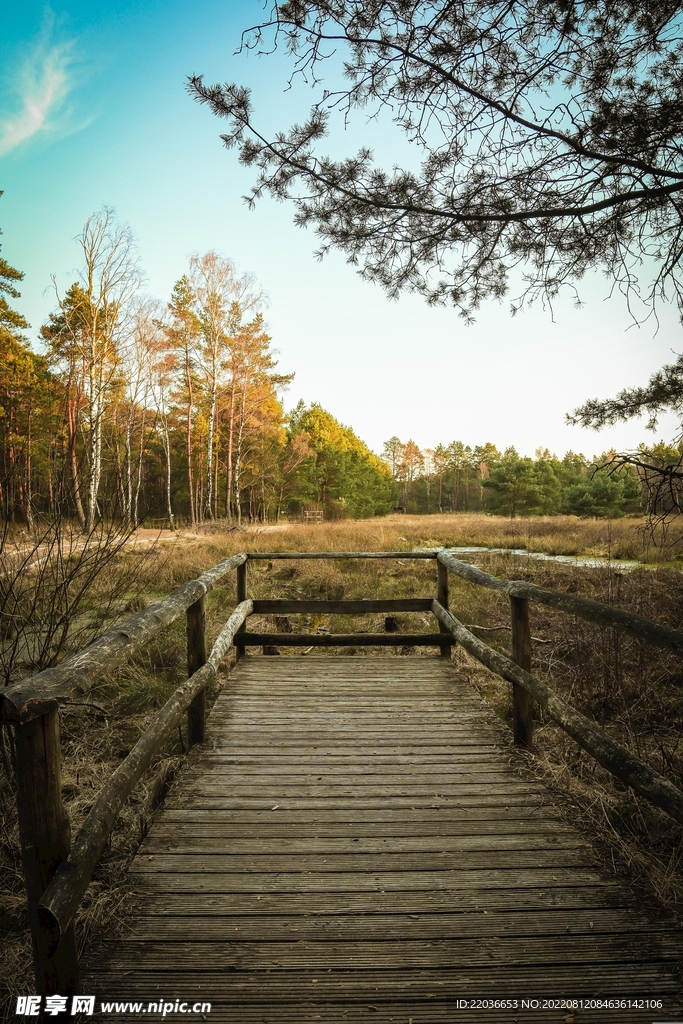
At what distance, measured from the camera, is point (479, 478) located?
76312mm

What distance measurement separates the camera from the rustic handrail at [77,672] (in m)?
1.28

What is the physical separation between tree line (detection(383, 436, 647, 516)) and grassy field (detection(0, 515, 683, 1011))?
35573mm

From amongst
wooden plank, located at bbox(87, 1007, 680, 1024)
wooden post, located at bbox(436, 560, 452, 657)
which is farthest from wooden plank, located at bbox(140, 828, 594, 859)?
wooden post, located at bbox(436, 560, 452, 657)

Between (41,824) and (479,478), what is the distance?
78.7 m

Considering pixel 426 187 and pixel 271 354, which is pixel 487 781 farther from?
pixel 271 354

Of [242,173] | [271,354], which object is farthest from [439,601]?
[271,354]

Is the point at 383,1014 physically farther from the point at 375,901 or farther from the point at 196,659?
the point at 196,659

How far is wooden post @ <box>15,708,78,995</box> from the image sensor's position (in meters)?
1.37

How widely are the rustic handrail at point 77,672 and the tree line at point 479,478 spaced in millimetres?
43622

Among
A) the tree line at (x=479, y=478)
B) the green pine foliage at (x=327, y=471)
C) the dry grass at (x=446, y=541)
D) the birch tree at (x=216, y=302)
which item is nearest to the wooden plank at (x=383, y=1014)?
the dry grass at (x=446, y=541)

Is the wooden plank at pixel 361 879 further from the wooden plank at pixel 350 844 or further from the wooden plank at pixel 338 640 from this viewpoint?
the wooden plank at pixel 338 640

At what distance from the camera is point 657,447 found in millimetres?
5090

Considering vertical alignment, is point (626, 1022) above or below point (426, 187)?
below

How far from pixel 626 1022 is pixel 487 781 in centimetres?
153
